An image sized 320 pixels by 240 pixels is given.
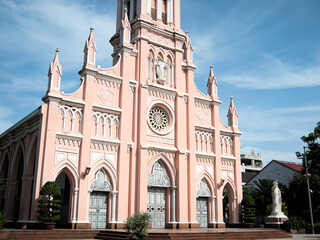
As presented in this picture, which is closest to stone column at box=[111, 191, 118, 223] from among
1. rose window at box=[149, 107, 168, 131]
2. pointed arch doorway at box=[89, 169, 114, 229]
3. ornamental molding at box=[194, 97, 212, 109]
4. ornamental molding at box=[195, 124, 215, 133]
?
pointed arch doorway at box=[89, 169, 114, 229]

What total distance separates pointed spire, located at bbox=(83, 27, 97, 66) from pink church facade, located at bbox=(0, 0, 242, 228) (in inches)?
3.4

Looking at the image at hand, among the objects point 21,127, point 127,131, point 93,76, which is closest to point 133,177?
point 127,131

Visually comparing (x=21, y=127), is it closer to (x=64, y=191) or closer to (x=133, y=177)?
(x=64, y=191)

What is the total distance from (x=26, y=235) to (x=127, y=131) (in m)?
10.3

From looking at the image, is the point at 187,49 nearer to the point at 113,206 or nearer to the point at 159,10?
the point at 159,10

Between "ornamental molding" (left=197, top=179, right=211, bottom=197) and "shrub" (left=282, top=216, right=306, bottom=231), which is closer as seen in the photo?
"shrub" (left=282, top=216, right=306, bottom=231)

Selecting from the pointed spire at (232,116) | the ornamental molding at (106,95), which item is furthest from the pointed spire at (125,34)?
the pointed spire at (232,116)

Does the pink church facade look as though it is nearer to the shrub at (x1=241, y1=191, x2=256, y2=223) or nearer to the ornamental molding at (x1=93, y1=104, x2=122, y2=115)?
the ornamental molding at (x1=93, y1=104, x2=122, y2=115)

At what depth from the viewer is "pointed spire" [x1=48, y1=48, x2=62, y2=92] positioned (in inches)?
930

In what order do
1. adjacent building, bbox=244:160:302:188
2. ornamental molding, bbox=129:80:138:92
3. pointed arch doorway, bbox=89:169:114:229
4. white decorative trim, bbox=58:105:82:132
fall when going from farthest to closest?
adjacent building, bbox=244:160:302:188 < ornamental molding, bbox=129:80:138:92 < pointed arch doorway, bbox=89:169:114:229 < white decorative trim, bbox=58:105:82:132

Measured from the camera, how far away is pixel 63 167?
22969 mm

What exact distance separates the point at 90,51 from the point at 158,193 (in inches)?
471

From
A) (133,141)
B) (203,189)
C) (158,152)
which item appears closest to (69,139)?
(133,141)

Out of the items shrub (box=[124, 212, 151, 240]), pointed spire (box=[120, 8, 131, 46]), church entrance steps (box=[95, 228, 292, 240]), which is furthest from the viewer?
pointed spire (box=[120, 8, 131, 46])
